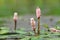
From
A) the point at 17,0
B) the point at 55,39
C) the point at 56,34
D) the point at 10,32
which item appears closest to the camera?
the point at 55,39

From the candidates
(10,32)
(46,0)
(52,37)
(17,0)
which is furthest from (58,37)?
(17,0)

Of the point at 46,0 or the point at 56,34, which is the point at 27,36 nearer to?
the point at 56,34

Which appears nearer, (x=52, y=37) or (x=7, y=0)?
(x=52, y=37)

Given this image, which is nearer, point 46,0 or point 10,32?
point 10,32

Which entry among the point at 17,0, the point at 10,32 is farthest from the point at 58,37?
the point at 17,0

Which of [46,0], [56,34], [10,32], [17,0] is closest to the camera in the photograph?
[56,34]

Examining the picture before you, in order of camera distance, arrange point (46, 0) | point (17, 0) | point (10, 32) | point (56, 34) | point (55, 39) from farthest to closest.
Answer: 1. point (17, 0)
2. point (46, 0)
3. point (10, 32)
4. point (56, 34)
5. point (55, 39)

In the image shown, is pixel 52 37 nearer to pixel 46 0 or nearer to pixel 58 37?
pixel 58 37

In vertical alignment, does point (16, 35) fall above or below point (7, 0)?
below

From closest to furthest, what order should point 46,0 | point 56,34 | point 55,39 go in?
point 55,39, point 56,34, point 46,0
